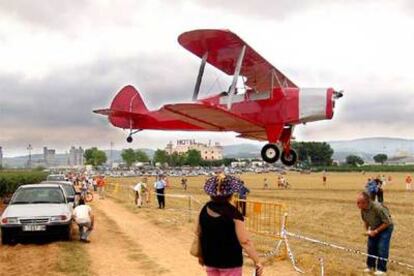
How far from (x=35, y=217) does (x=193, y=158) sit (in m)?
140

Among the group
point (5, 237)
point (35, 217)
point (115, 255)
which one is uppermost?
point (35, 217)

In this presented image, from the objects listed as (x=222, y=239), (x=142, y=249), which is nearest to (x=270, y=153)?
(x=142, y=249)

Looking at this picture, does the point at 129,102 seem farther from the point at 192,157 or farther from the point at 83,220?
the point at 192,157

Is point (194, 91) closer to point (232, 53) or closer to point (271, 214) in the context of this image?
point (232, 53)

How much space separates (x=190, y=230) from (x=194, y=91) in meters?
4.80

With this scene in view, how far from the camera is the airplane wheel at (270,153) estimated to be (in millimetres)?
14227

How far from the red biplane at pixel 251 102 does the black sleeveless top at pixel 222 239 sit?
7.50 metres

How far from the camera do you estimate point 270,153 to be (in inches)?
564

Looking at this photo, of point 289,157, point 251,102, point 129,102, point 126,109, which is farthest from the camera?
point 129,102

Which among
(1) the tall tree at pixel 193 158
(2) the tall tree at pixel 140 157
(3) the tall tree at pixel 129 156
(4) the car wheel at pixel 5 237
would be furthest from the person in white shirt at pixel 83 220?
(2) the tall tree at pixel 140 157

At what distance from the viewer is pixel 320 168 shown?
127 meters

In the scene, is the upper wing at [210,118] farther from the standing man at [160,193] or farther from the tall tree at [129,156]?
the tall tree at [129,156]

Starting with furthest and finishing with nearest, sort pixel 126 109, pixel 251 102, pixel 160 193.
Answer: pixel 160 193, pixel 126 109, pixel 251 102

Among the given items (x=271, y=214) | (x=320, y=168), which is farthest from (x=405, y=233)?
(x=320, y=168)
